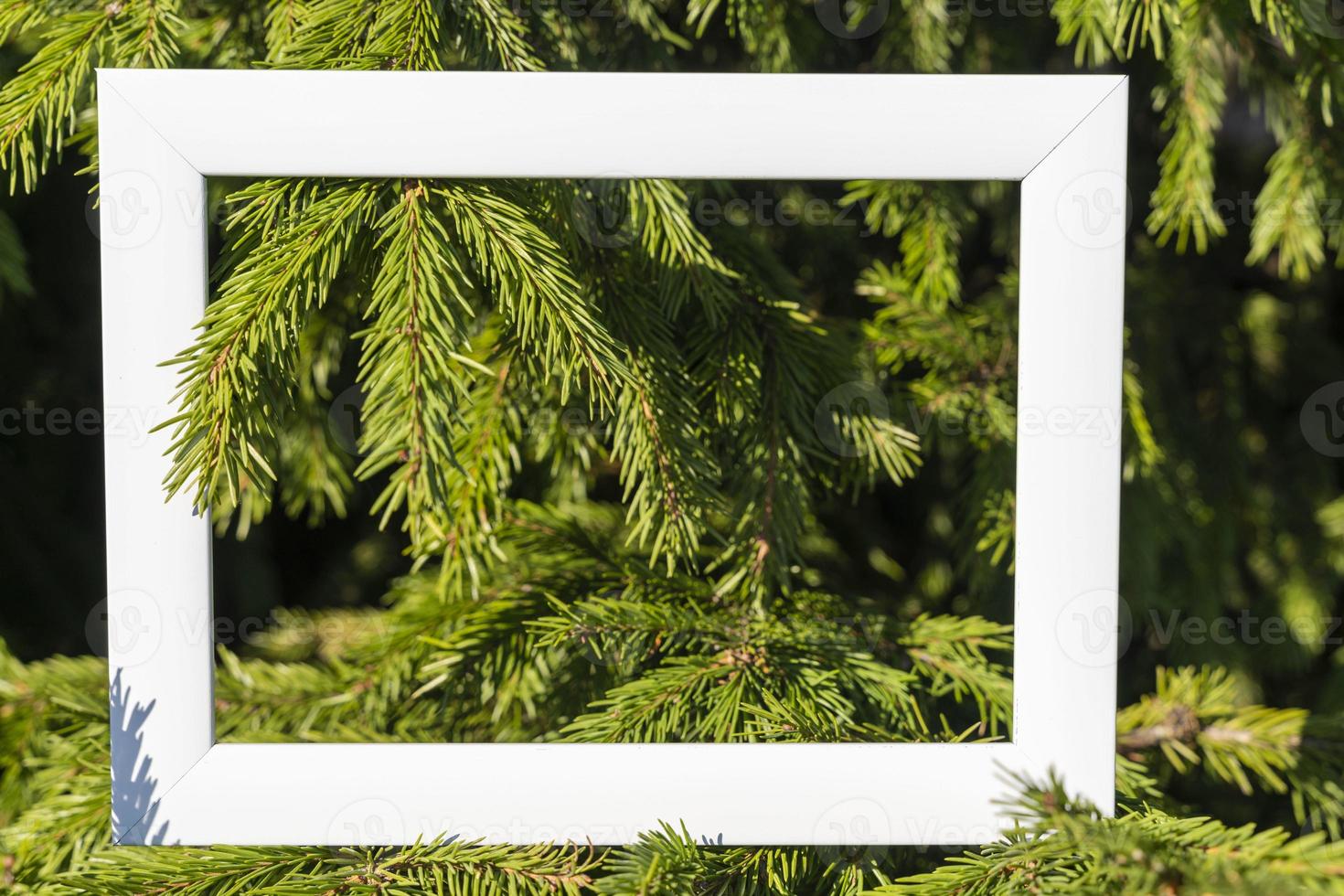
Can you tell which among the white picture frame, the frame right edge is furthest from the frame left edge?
the frame right edge

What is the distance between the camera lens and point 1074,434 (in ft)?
1.49

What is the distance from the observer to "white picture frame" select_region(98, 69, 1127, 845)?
440 millimetres

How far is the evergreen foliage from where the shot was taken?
425mm

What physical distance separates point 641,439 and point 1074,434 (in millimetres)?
229

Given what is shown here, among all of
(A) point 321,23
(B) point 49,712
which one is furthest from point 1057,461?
(B) point 49,712

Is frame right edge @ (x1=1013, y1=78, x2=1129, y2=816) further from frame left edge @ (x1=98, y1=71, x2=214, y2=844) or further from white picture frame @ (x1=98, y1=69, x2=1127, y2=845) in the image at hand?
frame left edge @ (x1=98, y1=71, x2=214, y2=844)

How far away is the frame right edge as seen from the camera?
454 mm

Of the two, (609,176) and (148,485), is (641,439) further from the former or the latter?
(148,485)

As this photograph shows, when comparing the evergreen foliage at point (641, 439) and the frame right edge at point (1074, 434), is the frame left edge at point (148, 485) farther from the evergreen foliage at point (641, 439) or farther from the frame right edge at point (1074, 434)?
the frame right edge at point (1074, 434)

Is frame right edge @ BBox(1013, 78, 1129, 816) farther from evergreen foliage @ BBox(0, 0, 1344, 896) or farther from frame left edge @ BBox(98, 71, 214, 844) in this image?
frame left edge @ BBox(98, 71, 214, 844)

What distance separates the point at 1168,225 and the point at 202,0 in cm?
72

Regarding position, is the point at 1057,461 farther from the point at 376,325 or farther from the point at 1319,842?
the point at 376,325

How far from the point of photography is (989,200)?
963 millimetres

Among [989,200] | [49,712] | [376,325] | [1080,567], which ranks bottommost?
[49,712]
